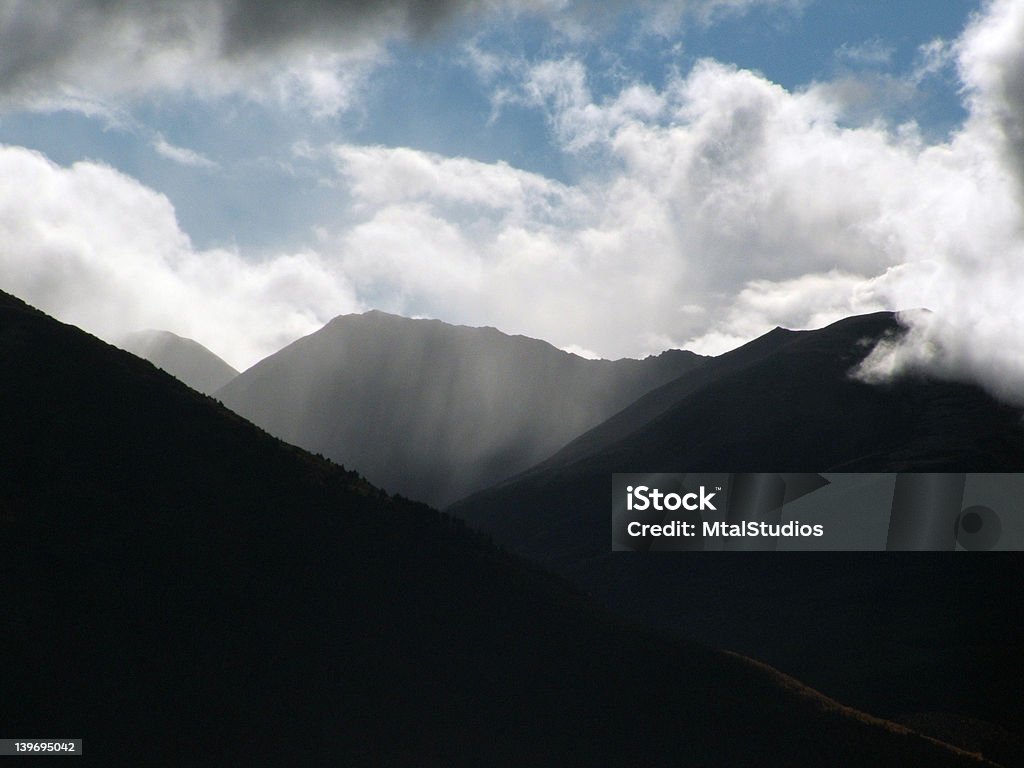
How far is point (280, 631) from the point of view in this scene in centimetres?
5359

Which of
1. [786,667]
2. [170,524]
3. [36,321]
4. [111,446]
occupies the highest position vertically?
[36,321]

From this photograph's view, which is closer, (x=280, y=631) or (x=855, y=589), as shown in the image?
(x=280, y=631)

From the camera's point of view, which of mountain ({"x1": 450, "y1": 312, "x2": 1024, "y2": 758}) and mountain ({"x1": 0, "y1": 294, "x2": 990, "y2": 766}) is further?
mountain ({"x1": 450, "y1": 312, "x2": 1024, "y2": 758})

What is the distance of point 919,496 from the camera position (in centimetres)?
15038

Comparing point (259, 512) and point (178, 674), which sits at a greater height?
point (259, 512)

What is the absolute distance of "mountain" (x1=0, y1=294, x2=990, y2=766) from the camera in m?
46.3

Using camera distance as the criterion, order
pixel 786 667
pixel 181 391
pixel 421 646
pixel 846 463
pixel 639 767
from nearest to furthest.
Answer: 1. pixel 639 767
2. pixel 421 646
3. pixel 181 391
4. pixel 786 667
5. pixel 846 463

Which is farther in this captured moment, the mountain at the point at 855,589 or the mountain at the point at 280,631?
the mountain at the point at 855,589

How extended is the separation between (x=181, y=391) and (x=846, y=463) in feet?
467

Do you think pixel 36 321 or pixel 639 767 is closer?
pixel 639 767

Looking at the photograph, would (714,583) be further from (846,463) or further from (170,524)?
(170,524)

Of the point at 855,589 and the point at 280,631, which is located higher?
the point at 855,589

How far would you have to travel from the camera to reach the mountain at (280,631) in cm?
4631

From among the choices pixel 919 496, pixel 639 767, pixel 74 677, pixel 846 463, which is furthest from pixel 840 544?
pixel 74 677
